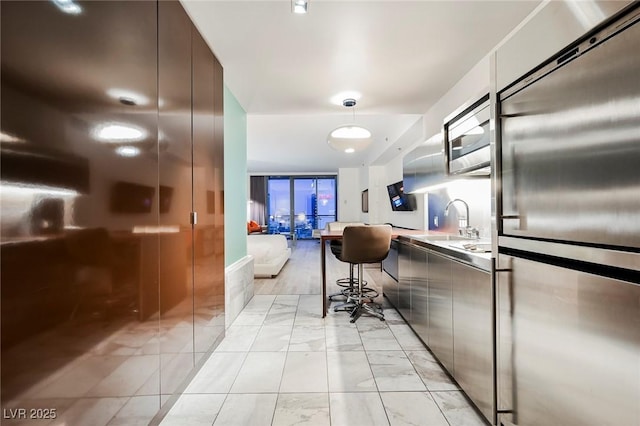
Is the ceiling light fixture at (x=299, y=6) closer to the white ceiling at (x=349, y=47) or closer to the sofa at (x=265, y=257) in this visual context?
the white ceiling at (x=349, y=47)

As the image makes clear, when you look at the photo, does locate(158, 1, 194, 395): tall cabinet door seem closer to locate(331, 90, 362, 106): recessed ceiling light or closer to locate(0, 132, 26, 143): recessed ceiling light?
locate(0, 132, 26, 143): recessed ceiling light

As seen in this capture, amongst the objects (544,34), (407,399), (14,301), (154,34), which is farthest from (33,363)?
(544,34)

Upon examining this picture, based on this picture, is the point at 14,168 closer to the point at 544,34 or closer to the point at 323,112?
the point at 544,34

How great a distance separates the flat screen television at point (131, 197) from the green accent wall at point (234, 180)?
1512 millimetres

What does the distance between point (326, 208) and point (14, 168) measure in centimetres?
1168

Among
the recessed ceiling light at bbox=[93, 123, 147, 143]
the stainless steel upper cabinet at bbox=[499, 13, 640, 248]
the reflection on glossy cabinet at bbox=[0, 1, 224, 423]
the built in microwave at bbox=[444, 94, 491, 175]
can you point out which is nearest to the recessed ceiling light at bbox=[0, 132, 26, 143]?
the reflection on glossy cabinet at bbox=[0, 1, 224, 423]

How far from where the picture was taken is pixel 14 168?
0.84 metres

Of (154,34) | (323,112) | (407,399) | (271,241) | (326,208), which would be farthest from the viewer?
(326,208)

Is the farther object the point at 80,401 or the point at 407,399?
the point at 407,399

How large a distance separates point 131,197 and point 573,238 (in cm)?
177

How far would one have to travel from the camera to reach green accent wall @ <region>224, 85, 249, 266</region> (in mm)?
3154

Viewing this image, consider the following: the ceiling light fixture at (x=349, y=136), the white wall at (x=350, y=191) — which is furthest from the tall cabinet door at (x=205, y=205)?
the white wall at (x=350, y=191)

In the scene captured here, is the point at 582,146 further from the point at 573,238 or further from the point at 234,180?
the point at 234,180

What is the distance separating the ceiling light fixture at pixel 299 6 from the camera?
5.97ft
